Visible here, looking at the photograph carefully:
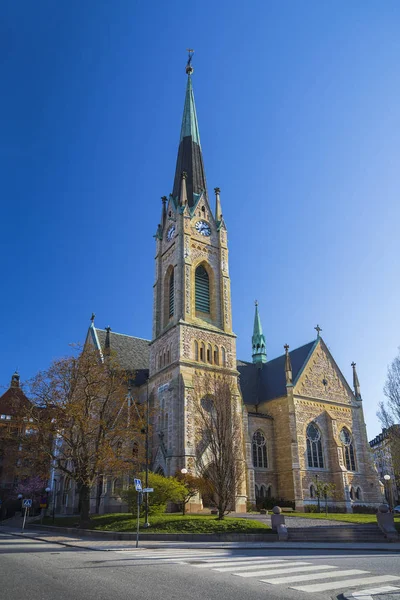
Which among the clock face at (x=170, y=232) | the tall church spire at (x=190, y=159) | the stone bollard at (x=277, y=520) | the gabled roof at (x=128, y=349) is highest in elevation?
the tall church spire at (x=190, y=159)

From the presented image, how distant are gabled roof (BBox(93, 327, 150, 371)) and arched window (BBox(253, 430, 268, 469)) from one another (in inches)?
520

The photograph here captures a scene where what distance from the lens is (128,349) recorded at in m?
50.1

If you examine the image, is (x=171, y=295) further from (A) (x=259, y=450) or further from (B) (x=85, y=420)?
(B) (x=85, y=420)

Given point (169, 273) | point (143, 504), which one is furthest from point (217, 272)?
point (143, 504)

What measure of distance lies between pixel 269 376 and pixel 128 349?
15.1 meters

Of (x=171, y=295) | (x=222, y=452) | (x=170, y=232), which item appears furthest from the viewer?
(x=170, y=232)

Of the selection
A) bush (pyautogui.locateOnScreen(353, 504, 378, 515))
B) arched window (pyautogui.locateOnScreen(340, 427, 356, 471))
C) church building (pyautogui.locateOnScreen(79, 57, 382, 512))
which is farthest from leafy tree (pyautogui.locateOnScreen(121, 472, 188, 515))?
arched window (pyautogui.locateOnScreen(340, 427, 356, 471))

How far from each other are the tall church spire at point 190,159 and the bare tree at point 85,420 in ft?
75.7

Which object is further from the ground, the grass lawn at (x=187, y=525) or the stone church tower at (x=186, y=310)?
the stone church tower at (x=186, y=310)

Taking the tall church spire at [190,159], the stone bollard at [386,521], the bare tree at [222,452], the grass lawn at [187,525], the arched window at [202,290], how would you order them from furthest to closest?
1. the tall church spire at [190,159]
2. the arched window at [202,290]
3. the bare tree at [222,452]
4. the grass lawn at [187,525]
5. the stone bollard at [386,521]

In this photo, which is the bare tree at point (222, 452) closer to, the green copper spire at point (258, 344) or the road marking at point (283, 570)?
the road marking at point (283, 570)

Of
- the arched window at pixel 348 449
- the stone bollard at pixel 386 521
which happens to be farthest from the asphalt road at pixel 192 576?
the arched window at pixel 348 449

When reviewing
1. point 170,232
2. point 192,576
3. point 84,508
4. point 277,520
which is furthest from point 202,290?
point 192,576

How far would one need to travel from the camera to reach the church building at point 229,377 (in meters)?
38.8
